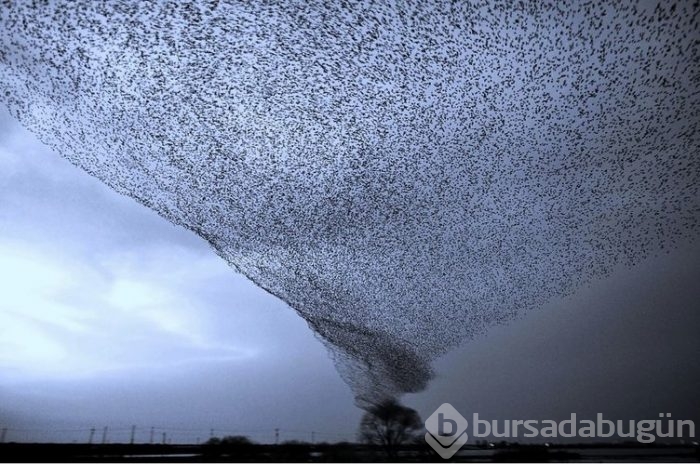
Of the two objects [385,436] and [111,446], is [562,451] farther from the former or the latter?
[111,446]

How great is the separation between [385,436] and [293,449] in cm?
1531

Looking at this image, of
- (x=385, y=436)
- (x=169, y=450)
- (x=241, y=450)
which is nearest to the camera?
(x=241, y=450)

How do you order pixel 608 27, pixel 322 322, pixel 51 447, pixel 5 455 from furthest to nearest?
pixel 51 447 → pixel 5 455 → pixel 322 322 → pixel 608 27

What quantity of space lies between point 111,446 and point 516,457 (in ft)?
146

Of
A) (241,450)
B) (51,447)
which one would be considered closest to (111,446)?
(51,447)

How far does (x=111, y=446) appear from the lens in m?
59.2

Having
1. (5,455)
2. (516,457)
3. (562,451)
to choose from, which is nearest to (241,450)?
(5,455)

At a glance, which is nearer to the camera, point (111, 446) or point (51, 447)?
point (51, 447)

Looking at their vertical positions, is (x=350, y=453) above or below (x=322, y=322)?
below

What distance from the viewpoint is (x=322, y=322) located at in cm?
3247

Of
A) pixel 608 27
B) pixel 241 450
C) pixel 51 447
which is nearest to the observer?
pixel 608 27

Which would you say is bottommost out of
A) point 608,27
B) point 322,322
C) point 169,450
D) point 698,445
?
point 169,450

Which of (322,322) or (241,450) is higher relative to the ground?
(322,322)

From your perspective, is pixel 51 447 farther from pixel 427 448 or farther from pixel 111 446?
pixel 427 448
